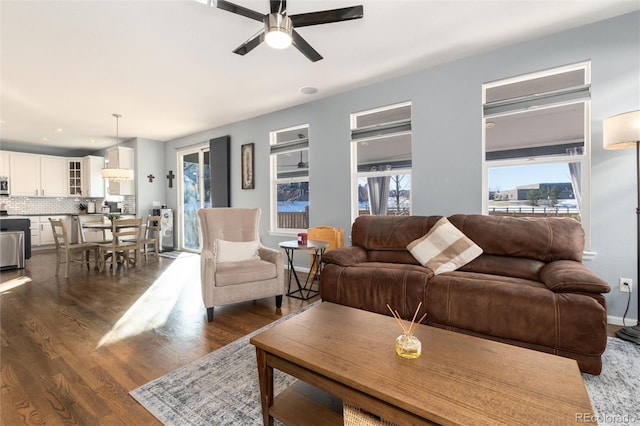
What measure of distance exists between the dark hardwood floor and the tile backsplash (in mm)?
3192

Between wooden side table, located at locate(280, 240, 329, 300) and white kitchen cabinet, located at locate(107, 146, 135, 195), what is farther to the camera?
white kitchen cabinet, located at locate(107, 146, 135, 195)

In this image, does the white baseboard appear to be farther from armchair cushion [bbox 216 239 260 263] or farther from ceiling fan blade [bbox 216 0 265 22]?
ceiling fan blade [bbox 216 0 265 22]

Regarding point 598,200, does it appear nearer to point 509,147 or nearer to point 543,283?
point 509,147

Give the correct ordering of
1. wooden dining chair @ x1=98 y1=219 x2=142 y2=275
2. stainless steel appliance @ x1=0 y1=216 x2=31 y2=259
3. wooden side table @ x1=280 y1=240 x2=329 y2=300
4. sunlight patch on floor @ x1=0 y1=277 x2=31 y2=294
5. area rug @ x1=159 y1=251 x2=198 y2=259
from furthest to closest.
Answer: area rug @ x1=159 y1=251 x2=198 y2=259, stainless steel appliance @ x1=0 y1=216 x2=31 y2=259, wooden dining chair @ x1=98 y1=219 x2=142 y2=275, sunlight patch on floor @ x1=0 y1=277 x2=31 y2=294, wooden side table @ x1=280 y1=240 x2=329 y2=300

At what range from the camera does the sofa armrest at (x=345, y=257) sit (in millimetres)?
2854

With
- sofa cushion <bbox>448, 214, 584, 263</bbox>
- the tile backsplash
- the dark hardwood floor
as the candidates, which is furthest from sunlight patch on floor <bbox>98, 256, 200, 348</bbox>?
the tile backsplash

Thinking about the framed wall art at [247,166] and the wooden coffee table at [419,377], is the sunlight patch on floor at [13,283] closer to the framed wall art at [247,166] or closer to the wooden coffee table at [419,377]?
the framed wall art at [247,166]

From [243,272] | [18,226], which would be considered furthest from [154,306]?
[18,226]

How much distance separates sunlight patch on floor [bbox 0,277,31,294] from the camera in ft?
12.6

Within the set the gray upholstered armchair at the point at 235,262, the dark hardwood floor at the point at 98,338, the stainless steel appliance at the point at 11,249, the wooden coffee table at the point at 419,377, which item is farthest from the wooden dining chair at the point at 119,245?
the wooden coffee table at the point at 419,377

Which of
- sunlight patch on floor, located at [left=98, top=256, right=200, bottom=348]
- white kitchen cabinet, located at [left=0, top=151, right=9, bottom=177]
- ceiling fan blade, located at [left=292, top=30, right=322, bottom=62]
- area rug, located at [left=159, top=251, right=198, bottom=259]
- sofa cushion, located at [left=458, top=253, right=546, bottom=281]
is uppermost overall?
ceiling fan blade, located at [left=292, top=30, right=322, bottom=62]

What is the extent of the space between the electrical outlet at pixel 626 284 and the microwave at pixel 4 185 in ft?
35.4

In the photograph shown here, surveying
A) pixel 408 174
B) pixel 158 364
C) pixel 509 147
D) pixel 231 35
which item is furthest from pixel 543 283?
pixel 231 35

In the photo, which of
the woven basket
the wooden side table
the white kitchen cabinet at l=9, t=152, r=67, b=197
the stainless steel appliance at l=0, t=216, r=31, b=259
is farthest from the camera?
the white kitchen cabinet at l=9, t=152, r=67, b=197
